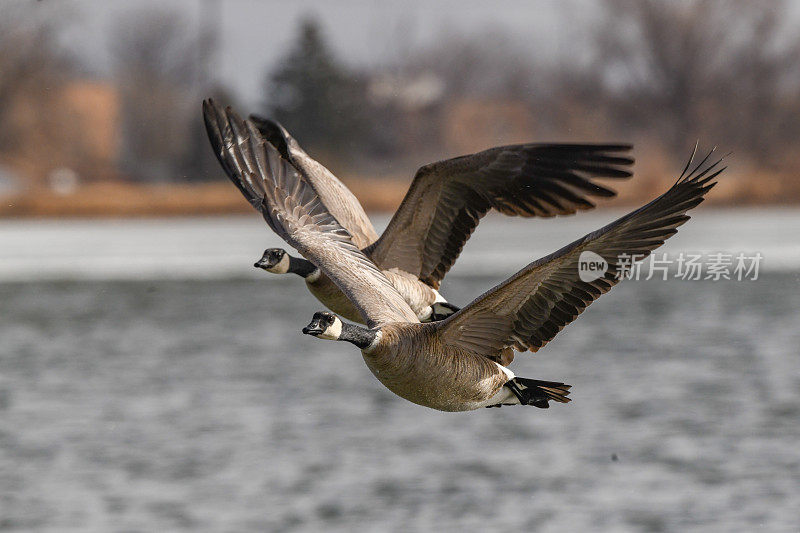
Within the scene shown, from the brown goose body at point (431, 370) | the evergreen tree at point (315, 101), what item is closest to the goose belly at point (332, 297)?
the brown goose body at point (431, 370)

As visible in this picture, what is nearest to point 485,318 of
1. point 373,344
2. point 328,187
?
point 373,344

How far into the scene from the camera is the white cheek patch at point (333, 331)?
488 cm

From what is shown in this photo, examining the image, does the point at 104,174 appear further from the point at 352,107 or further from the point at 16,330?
the point at 16,330

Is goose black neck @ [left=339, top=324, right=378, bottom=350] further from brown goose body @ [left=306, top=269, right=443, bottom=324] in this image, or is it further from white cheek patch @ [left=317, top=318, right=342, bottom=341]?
brown goose body @ [left=306, top=269, right=443, bottom=324]

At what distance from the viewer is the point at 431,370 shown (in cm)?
504

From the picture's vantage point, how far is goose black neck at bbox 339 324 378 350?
15.9 ft

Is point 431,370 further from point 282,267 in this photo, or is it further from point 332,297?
point 282,267

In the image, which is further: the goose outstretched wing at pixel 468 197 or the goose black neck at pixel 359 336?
the goose outstretched wing at pixel 468 197

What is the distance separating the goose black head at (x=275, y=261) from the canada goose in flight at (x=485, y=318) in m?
0.80

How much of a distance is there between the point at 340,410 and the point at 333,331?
2134cm

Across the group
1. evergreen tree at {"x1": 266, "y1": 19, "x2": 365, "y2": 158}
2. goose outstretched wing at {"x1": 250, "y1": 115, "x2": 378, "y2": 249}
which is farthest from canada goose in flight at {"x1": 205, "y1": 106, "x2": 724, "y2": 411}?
evergreen tree at {"x1": 266, "y1": 19, "x2": 365, "y2": 158}

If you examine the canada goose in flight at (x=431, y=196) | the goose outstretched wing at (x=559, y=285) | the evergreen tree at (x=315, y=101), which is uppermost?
the evergreen tree at (x=315, y=101)

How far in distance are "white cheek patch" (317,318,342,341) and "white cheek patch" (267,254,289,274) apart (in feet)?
5.75

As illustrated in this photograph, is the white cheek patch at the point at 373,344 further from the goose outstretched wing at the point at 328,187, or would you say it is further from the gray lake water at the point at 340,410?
the gray lake water at the point at 340,410
